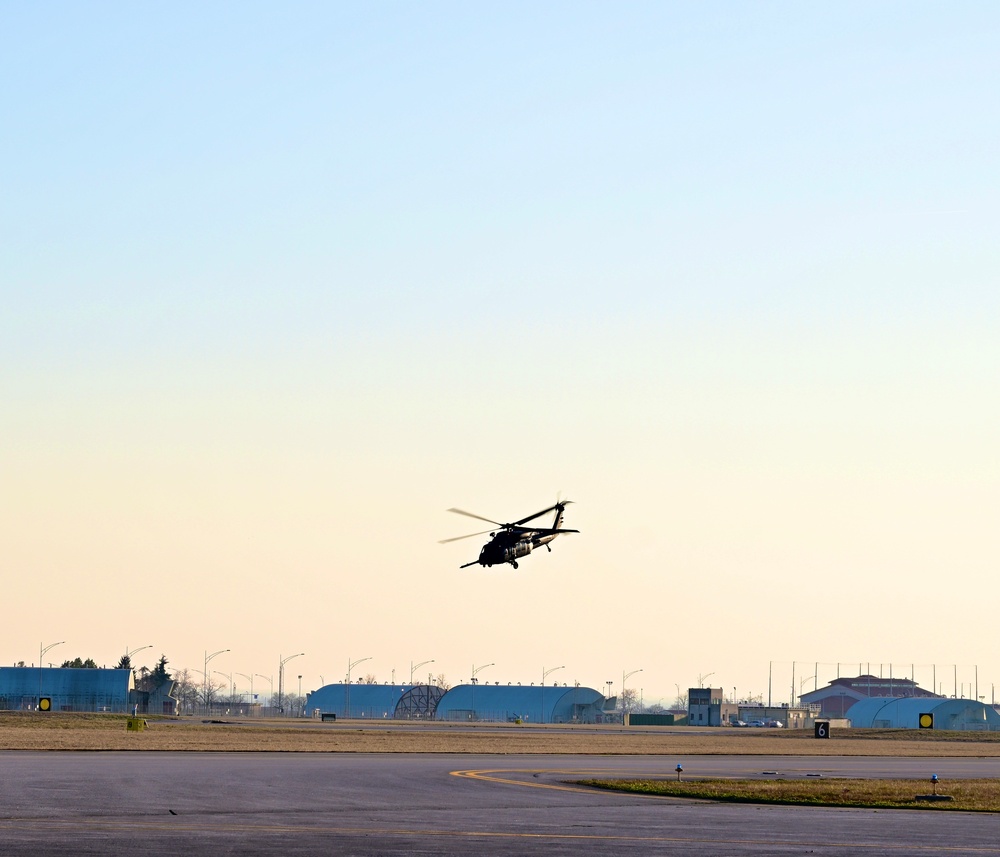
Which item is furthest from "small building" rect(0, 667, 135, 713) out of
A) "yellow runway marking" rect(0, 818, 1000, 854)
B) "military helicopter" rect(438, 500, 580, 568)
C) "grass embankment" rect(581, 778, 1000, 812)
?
"yellow runway marking" rect(0, 818, 1000, 854)

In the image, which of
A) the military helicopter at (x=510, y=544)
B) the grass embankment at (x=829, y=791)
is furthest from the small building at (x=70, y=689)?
the grass embankment at (x=829, y=791)

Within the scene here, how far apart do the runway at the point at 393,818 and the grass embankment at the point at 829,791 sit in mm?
2079

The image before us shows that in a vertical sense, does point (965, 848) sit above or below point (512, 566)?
below

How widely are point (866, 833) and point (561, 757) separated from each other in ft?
145

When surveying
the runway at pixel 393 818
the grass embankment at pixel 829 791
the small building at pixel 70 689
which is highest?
the runway at pixel 393 818

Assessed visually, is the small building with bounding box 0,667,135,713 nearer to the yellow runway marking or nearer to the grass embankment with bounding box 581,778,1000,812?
the grass embankment with bounding box 581,778,1000,812

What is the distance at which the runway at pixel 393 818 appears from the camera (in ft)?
88.4

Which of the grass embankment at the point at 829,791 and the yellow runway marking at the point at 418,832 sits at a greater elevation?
the yellow runway marking at the point at 418,832

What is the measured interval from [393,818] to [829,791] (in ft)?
63.4

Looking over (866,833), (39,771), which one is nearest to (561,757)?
(39,771)

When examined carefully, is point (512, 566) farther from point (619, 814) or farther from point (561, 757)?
point (619, 814)

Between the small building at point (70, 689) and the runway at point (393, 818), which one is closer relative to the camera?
the runway at point (393, 818)

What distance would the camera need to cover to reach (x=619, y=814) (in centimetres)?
3575

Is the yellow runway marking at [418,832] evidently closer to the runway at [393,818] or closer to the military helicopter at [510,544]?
the runway at [393,818]
